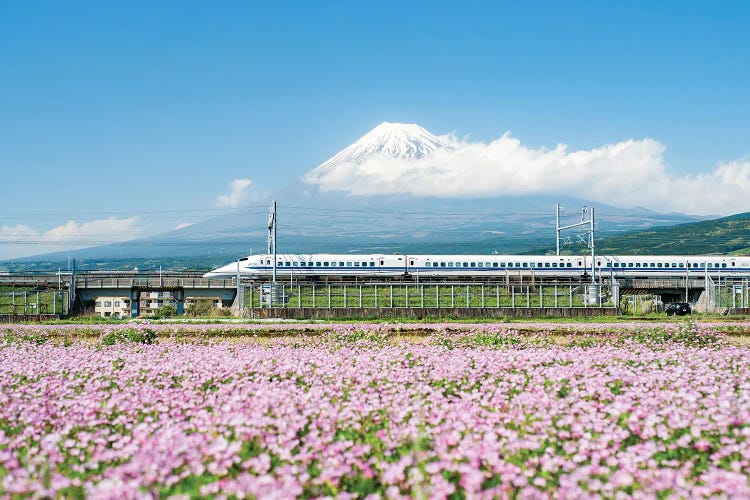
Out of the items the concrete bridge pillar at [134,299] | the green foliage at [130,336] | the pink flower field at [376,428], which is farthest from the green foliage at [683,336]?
the concrete bridge pillar at [134,299]

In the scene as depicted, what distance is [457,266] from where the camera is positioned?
7175 centimetres

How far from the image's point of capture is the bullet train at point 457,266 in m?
68.6

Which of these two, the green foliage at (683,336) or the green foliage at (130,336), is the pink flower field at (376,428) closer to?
the green foliage at (683,336)

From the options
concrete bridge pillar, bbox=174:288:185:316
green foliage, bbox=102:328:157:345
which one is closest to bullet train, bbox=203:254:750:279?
concrete bridge pillar, bbox=174:288:185:316

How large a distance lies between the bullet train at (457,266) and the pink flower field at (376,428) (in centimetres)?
5594

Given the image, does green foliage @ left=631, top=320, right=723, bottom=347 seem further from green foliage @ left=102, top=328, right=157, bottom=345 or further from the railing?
the railing

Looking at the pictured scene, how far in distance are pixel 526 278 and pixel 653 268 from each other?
14.4 m

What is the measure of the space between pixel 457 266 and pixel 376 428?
64413 mm

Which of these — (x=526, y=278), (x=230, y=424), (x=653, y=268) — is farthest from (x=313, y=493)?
(x=653, y=268)

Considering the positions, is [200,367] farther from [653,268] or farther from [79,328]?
[653,268]

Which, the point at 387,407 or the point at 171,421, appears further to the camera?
the point at 387,407

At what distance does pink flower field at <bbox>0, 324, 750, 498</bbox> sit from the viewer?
5.73 m

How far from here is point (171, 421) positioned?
7.92 m

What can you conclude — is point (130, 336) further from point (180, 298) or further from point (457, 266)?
point (457, 266)
